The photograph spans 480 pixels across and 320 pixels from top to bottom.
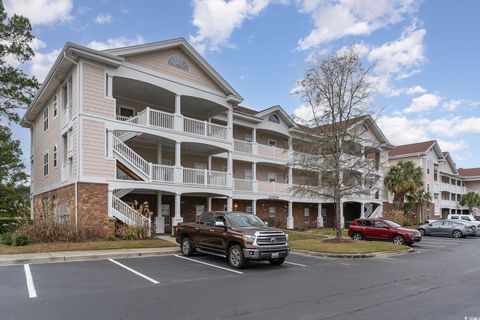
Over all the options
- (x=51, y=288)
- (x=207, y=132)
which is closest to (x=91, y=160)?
(x=207, y=132)

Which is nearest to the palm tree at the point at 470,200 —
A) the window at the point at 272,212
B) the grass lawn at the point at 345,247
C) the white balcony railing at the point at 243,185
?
the window at the point at 272,212

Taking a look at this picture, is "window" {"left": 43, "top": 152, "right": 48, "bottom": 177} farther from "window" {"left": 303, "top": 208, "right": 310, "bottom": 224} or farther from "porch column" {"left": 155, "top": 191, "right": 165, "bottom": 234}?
"window" {"left": 303, "top": 208, "right": 310, "bottom": 224}

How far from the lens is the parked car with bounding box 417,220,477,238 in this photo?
99.8 ft

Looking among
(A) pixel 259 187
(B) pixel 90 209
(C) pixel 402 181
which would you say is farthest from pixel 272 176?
(B) pixel 90 209

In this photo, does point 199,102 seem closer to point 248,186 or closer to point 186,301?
point 248,186

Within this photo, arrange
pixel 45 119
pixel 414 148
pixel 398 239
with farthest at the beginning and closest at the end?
pixel 414 148, pixel 45 119, pixel 398 239

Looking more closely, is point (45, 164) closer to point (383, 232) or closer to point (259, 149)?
point (259, 149)

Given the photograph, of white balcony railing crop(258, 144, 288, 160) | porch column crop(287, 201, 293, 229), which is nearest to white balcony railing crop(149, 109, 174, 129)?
white balcony railing crop(258, 144, 288, 160)

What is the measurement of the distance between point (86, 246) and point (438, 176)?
52.3 meters

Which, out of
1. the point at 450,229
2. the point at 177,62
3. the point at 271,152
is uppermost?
the point at 177,62

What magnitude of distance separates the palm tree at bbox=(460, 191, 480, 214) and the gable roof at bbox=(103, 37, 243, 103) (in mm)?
49898

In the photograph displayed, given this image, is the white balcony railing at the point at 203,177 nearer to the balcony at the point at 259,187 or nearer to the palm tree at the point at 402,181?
the balcony at the point at 259,187

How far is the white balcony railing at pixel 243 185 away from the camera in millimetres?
28733

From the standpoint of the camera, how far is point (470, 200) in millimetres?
61188
